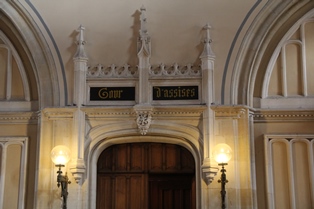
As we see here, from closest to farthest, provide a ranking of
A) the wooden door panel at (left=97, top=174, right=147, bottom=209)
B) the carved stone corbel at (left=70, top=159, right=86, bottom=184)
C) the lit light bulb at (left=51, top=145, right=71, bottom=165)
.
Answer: the lit light bulb at (left=51, top=145, right=71, bottom=165) < the carved stone corbel at (left=70, top=159, right=86, bottom=184) < the wooden door panel at (left=97, top=174, right=147, bottom=209)

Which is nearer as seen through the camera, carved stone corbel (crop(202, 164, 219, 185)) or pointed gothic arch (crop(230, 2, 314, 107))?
carved stone corbel (crop(202, 164, 219, 185))

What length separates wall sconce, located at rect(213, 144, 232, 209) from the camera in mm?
A: 9680

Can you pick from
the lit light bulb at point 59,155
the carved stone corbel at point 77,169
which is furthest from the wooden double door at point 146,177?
the lit light bulb at point 59,155

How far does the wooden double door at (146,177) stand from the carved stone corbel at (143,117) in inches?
31.9

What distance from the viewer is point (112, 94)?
10438 millimetres

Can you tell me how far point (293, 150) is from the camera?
10.3 meters

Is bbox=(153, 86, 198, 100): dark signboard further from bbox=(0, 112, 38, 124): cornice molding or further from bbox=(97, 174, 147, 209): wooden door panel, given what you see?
bbox=(0, 112, 38, 124): cornice molding

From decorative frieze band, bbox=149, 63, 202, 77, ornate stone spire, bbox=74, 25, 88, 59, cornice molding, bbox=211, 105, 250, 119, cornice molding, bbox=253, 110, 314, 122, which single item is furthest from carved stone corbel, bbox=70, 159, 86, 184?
cornice molding, bbox=253, 110, 314, 122

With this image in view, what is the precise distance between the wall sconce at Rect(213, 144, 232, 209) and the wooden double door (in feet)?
3.56

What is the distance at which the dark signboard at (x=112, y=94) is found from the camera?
10414 millimetres

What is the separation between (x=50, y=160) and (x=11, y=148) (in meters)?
0.89

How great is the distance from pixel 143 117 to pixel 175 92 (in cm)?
74

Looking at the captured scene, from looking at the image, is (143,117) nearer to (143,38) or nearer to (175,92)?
(175,92)

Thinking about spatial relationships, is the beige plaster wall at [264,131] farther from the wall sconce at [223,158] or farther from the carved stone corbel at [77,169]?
the carved stone corbel at [77,169]
